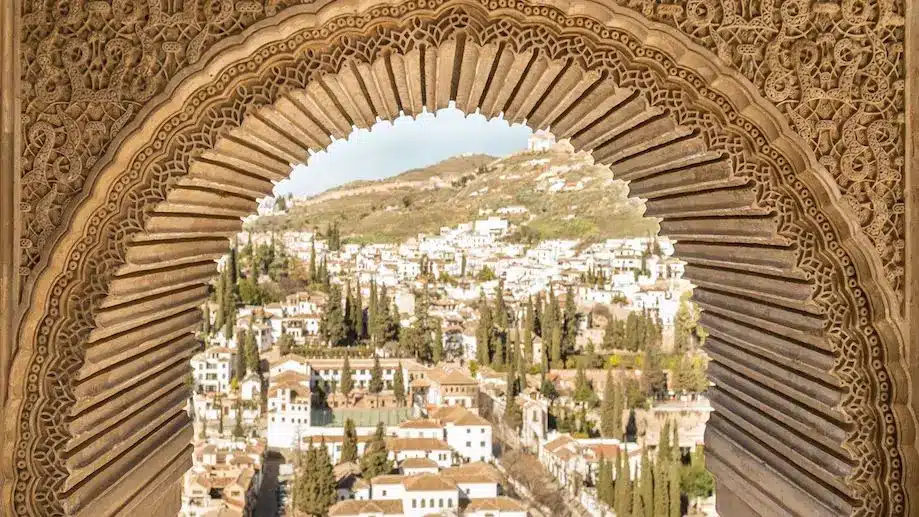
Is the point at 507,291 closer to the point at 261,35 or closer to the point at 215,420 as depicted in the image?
the point at 215,420

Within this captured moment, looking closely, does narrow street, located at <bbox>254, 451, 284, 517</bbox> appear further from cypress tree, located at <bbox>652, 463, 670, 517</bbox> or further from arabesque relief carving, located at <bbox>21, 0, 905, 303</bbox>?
arabesque relief carving, located at <bbox>21, 0, 905, 303</bbox>

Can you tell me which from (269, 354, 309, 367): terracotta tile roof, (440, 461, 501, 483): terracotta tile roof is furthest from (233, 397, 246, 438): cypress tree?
(440, 461, 501, 483): terracotta tile roof

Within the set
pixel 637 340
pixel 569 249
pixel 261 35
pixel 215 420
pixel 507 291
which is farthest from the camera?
pixel 569 249

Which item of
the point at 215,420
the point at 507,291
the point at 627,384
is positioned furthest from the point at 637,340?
the point at 215,420

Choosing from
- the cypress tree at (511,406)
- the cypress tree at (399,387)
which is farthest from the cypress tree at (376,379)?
the cypress tree at (511,406)

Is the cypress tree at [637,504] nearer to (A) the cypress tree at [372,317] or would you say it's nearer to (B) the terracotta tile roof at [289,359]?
(A) the cypress tree at [372,317]

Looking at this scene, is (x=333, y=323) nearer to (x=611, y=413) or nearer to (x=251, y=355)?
(x=251, y=355)
